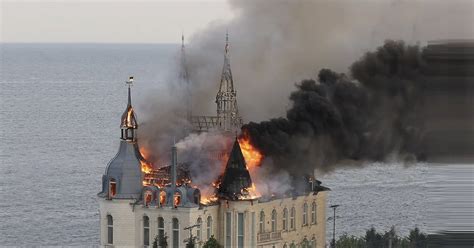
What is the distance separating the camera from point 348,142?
57.6m

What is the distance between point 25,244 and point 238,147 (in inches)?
1524

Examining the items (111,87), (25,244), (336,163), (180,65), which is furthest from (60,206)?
(111,87)

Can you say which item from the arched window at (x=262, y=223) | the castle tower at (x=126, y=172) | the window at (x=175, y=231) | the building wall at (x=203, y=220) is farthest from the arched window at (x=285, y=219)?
the castle tower at (x=126, y=172)

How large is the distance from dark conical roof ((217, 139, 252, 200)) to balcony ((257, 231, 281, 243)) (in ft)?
5.69

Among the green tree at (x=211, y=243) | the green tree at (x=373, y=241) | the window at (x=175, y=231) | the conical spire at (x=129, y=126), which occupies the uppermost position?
the conical spire at (x=129, y=126)

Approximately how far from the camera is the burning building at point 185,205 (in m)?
49.6

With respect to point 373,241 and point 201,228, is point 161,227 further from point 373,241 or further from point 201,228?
point 373,241

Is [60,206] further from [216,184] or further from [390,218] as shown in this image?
[216,184]

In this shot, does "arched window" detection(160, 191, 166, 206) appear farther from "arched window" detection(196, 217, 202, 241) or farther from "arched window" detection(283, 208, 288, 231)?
"arched window" detection(283, 208, 288, 231)

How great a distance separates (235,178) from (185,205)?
8.74 ft

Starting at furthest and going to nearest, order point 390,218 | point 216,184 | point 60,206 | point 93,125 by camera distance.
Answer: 1. point 93,125
2. point 60,206
3. point 390,218
4. point 216,184

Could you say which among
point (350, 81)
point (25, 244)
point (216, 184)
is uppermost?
point (350, 81)

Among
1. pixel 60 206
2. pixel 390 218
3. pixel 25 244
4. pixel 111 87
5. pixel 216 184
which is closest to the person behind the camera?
pixel 216 184

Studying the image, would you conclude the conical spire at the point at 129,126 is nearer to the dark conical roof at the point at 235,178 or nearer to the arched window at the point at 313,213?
the dark conical roof at the point at 235,178
